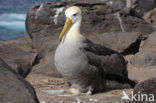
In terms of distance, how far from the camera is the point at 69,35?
16.2 feet

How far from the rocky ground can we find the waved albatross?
2.16ft

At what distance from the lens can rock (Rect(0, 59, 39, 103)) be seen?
7.41 feet

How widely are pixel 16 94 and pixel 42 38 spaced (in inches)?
225

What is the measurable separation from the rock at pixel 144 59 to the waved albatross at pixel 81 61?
1.92 meters

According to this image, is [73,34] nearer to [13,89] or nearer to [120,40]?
[13,89]

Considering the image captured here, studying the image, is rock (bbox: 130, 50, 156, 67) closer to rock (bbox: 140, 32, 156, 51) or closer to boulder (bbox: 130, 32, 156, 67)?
boulder (bbox: 130, 32, 156, 67)

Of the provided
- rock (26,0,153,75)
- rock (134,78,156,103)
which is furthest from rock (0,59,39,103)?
rock (26,0,153,75)

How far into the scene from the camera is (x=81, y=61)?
488cm

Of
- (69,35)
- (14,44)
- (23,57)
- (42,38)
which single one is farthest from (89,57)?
(14,44)

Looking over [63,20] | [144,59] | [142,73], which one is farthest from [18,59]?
[144,59]

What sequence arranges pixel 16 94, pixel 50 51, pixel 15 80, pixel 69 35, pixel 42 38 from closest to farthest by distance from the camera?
pixel 16 94 < pixel 15 80 < pixel 69 35 < pixel 50 51 < pixel 42 38

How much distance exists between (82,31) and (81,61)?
3.23 meters

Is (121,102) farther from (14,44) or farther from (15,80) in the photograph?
(14,44)

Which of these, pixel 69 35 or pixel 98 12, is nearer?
pixel 69 35
